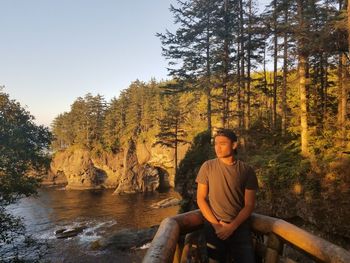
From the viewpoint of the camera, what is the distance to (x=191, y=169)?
21797 millimetres

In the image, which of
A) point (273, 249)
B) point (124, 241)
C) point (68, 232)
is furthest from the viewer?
point (68, 232)

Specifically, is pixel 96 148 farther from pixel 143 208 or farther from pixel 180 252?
pixel 180 252

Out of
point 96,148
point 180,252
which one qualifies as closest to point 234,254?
point 180,252

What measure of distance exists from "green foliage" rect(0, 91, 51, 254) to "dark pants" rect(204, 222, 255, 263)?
13.8m

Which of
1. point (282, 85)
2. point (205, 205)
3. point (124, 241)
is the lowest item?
point (124, 241)

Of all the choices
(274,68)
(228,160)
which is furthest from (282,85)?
(228,160)

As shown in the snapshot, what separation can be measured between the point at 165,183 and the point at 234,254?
2436 inches

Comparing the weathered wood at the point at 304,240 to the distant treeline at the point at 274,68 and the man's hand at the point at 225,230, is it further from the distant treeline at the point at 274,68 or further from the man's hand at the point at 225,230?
the distant treeline at the point at 274,68

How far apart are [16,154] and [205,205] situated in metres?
15.2

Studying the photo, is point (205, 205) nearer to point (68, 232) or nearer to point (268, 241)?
point (268, 241)

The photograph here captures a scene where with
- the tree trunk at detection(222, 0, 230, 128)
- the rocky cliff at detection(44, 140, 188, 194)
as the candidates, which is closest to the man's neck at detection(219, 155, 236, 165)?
Answer: the tree trunk at detection(222, 0, 230, 128)

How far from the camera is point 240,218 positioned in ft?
11.3

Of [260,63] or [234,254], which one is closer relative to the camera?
[234,254]

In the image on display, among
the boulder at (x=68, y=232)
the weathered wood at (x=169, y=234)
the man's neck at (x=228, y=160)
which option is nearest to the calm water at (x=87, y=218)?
the boulder at (x=68, y=232)
